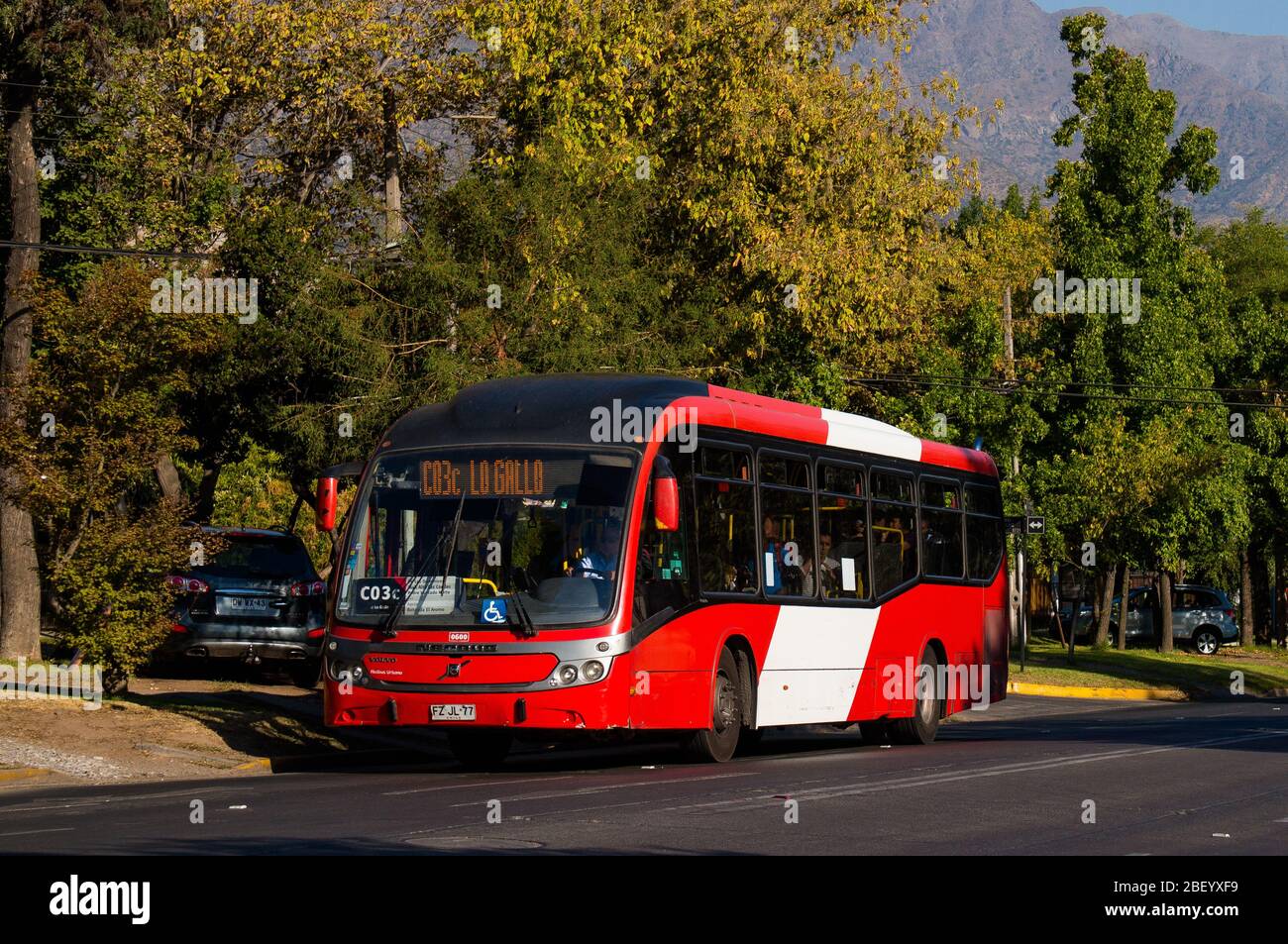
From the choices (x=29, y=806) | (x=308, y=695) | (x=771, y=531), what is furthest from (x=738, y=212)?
(x=29, y=806)

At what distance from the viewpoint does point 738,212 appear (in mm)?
34781

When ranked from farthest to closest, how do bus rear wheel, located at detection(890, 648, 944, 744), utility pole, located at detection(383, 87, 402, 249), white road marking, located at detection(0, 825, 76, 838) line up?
utility pole, located at detection(383, 87, 402, 249) → bus rear wheel, located at detection(890, 648, 944, 744) → white road marking, located at detection(0, 825, 76, 838)

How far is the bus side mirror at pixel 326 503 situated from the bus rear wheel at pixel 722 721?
376 cm

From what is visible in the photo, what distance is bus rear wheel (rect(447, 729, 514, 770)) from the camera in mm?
18188

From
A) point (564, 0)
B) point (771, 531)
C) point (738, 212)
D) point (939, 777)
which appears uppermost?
point (564, 0)

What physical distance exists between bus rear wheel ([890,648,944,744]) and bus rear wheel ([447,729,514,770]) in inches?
212

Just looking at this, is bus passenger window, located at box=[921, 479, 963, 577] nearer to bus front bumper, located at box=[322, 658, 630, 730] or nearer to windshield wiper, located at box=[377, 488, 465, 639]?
bus front bumper, located at box=[322, 658, 630, 730]

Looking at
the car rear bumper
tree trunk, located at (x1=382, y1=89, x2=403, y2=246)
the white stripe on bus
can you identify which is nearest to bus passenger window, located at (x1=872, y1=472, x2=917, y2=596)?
the white stripe on bus

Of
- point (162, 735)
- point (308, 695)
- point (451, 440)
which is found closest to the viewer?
point (451, 440)

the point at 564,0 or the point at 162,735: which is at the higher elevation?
the point at 564,0

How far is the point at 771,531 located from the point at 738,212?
17.2 metres

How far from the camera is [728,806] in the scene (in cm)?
1275

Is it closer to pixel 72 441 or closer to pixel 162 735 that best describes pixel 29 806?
pixel 162 735

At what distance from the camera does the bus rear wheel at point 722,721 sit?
1717cm
